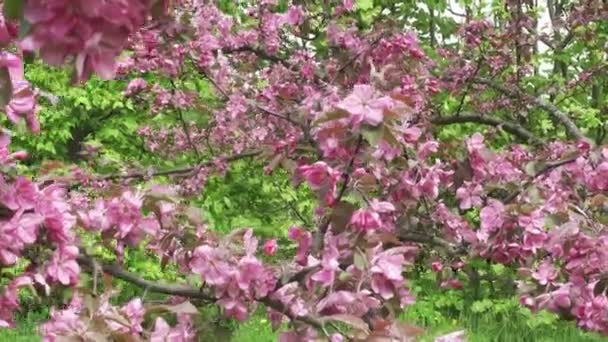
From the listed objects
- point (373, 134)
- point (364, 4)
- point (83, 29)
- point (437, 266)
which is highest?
point (83, 29)

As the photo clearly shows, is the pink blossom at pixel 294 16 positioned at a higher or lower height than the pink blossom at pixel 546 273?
higher

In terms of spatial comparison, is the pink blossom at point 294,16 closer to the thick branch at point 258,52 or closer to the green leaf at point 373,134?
the thick branch at point 258,52

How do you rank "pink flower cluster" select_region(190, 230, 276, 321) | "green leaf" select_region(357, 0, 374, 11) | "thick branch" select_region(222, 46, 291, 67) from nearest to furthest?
"pink flower cluster" select_region(190, 230, 276, 321) < "thick branch" select_region(222, 46, 291, 67) < "green leaf" select_region(357, 0, 374, 11)

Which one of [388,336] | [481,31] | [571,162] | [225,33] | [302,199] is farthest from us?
[302,199]

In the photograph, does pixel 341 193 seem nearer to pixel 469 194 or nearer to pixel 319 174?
pixel 319 174

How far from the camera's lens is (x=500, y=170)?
322 centimetres

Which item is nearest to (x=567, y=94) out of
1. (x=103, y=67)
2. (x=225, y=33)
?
(x=225, y=33)

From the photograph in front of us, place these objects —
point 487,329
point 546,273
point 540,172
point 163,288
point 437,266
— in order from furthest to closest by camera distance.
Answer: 1. point 487,329
2. point 437,266
3. point 540,172
4. point 546,273
5. point 163,288

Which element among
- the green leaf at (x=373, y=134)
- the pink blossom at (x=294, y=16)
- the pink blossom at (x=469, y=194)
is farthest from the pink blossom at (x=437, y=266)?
the green leaf at (x=373, y=134)

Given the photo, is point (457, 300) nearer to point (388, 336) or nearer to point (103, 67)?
point (388, 336)

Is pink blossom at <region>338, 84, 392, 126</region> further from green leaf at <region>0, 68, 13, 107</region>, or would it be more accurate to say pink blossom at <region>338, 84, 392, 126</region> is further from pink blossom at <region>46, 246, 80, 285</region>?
green leaf at <region>0, 68, 13, 107</region>

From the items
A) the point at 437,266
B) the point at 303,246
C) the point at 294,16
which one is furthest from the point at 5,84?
the point at 294,16

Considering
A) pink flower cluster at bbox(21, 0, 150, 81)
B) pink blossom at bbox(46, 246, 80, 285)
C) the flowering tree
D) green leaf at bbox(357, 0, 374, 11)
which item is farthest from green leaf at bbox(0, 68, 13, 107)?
green leaf at bbox(357, 0, 374, 11)

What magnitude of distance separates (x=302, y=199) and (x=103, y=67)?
7673mm
